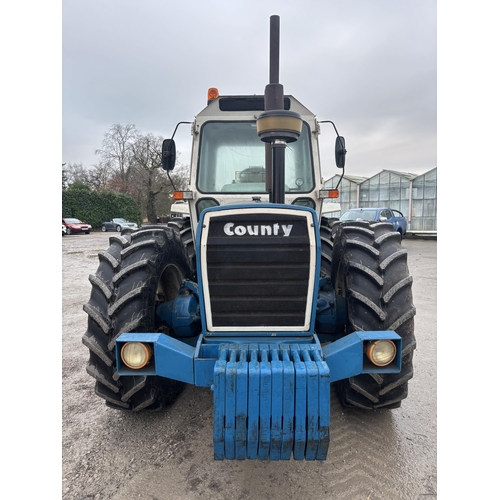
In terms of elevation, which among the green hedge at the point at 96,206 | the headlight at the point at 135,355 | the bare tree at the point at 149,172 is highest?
the bare tree at the point at 149,172

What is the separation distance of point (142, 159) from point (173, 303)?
30744 millimetres

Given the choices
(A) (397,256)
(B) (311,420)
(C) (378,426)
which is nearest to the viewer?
(B) (311,420)

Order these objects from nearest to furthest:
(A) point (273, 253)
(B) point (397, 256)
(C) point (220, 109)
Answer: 1. (A) point (273, 253)
2. (B) point (397, 256)
3. (C) point (220, 109)

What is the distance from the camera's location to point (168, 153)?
11.9ft

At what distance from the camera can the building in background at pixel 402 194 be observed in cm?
2258

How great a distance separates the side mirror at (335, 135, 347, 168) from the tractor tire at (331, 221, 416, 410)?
1250 millimetres

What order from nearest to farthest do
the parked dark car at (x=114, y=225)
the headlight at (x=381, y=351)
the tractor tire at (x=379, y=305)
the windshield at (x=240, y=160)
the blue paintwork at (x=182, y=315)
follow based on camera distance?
the headlight at (x=381, y=351)
the tractor tire at (x=379, y=305)
the blue paintwork at (x=182, y=315)
the windshield at (x=240, y=160)
the parked dark car at (x=114, y=225)

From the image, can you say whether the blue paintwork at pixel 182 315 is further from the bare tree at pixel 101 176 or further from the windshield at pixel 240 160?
the bare tree at pixel 101 176

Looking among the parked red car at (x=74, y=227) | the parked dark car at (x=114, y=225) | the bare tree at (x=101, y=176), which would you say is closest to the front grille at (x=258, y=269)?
the parked red car at (x=74, y=227)

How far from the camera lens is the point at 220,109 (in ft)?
12.1

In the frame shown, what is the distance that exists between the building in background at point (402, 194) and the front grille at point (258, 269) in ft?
68.0

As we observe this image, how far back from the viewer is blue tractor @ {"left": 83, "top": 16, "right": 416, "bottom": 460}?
73.4 inches

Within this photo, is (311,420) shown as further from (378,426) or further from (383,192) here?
(383,192)

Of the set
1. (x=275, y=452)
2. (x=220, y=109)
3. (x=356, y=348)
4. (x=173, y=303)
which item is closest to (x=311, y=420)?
(x=275, y=452)
